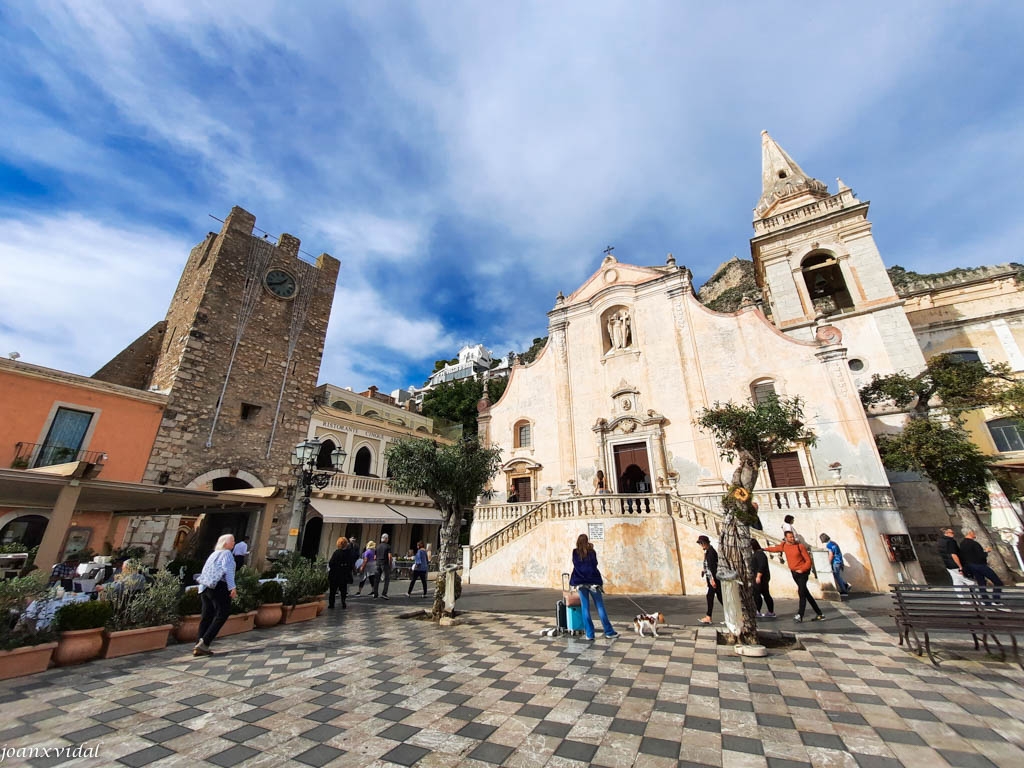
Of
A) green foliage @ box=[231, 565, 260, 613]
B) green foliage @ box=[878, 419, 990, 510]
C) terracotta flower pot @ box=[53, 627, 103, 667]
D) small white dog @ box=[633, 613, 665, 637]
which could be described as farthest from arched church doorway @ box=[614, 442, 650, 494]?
terracotta flower pot @ box=[53, 627, 103, 667]

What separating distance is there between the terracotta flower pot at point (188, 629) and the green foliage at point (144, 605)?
0.14 meters

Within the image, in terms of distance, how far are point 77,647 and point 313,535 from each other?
15448mm

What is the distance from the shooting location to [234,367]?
56.7 feet

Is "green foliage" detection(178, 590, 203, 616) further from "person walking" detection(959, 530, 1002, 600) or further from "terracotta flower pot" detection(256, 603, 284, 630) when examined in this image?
"person walking" detection(959, 530, 1002, 600)

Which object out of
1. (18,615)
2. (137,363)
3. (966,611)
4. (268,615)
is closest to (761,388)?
(966,611)

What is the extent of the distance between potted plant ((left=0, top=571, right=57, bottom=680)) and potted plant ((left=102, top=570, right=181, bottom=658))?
694mm

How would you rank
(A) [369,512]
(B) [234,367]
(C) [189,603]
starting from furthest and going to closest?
(A) [369,512] → (B) [234,367] → (C) [189,603]

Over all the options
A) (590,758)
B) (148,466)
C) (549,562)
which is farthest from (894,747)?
(148,466)

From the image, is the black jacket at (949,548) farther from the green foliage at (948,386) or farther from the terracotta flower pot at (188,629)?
the terracotta flower pot at (188,629)

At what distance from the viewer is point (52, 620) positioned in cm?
536

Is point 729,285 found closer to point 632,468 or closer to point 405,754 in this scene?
point 632,468

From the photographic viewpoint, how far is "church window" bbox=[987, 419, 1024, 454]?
611 inches

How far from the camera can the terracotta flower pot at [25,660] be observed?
4770 millimetres

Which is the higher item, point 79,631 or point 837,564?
point 837,564
